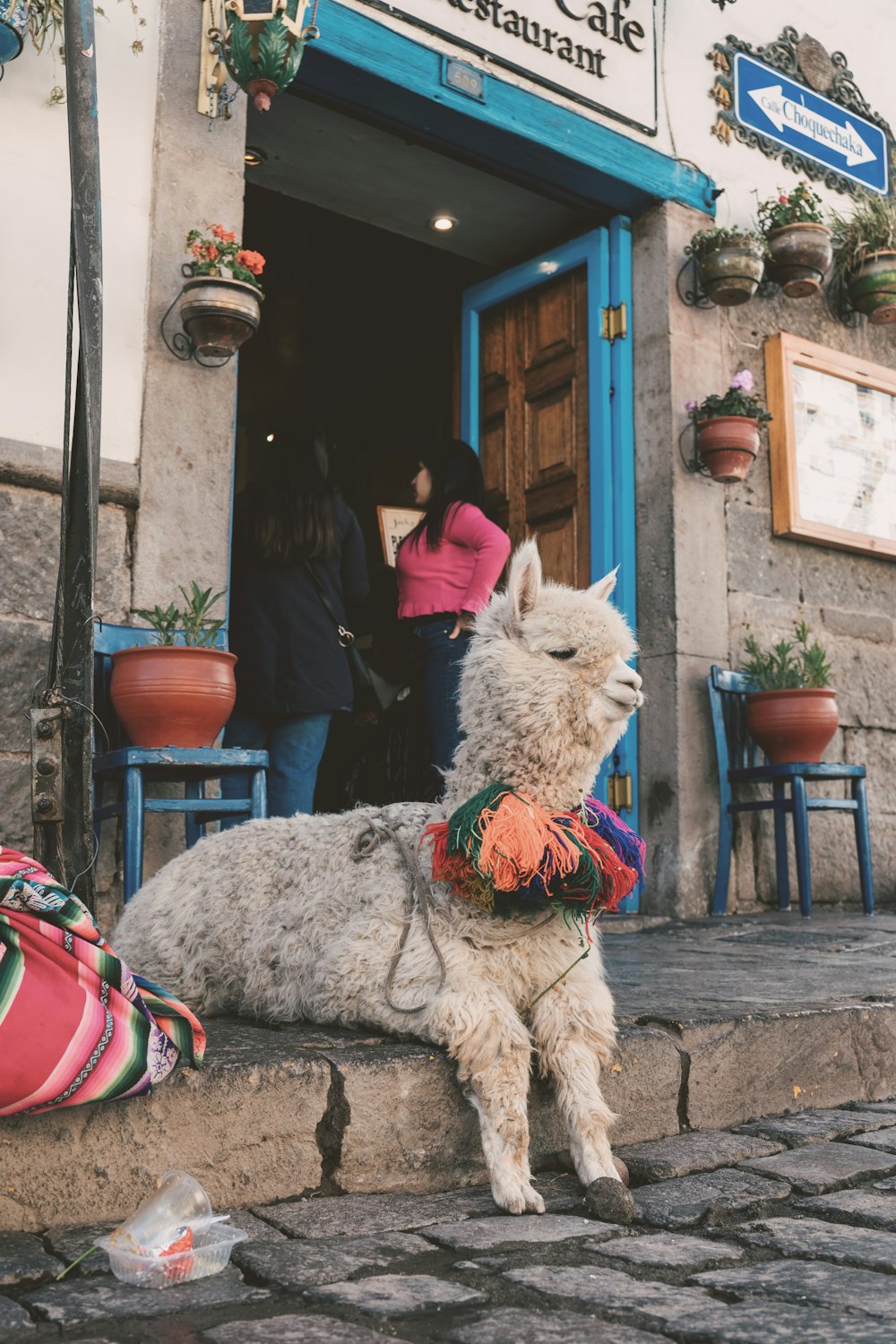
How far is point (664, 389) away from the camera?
6.61m

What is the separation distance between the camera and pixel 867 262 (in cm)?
727

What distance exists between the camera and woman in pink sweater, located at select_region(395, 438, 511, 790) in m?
5.56

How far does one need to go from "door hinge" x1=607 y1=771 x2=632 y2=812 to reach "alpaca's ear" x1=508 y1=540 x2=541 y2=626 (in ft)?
13.0

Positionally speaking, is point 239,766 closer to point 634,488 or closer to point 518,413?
point 634,488

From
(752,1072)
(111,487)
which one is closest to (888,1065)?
(752,1072)

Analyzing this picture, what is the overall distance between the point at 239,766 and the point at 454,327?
16.1 ft

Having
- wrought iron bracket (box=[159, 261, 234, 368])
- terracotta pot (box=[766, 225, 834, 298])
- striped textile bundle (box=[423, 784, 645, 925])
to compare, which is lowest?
striped textile bundle (box=[423, 784, 645, 925])

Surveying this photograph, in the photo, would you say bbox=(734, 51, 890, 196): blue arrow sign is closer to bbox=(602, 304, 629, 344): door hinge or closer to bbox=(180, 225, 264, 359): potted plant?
bbox=(602, 304, 629, 344): door hinge

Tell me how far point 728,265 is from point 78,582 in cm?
482

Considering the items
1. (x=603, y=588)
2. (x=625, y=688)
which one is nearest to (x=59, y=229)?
(x=603, y=588)

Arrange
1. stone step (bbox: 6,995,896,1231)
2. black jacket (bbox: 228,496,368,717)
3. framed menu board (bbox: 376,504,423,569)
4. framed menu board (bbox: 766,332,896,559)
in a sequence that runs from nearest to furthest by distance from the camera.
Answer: stone step (bbox: 6,995,896,1231) < black jacket (bbox: 228,496,368,717) < framed menu board (bbox: 766,332,896,559) < framed menu board (bbox: 376,504,423,569)

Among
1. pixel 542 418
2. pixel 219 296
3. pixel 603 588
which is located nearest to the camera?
pixel 603 588

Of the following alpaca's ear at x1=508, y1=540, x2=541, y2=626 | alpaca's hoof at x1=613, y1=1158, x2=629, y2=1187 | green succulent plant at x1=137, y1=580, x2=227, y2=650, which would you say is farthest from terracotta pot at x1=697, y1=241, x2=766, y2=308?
alpaca's hoof at x1=613, y1=1158, x2=629, y2=1187

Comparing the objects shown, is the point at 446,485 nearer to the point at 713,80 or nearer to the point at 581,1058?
the point at 713,80
